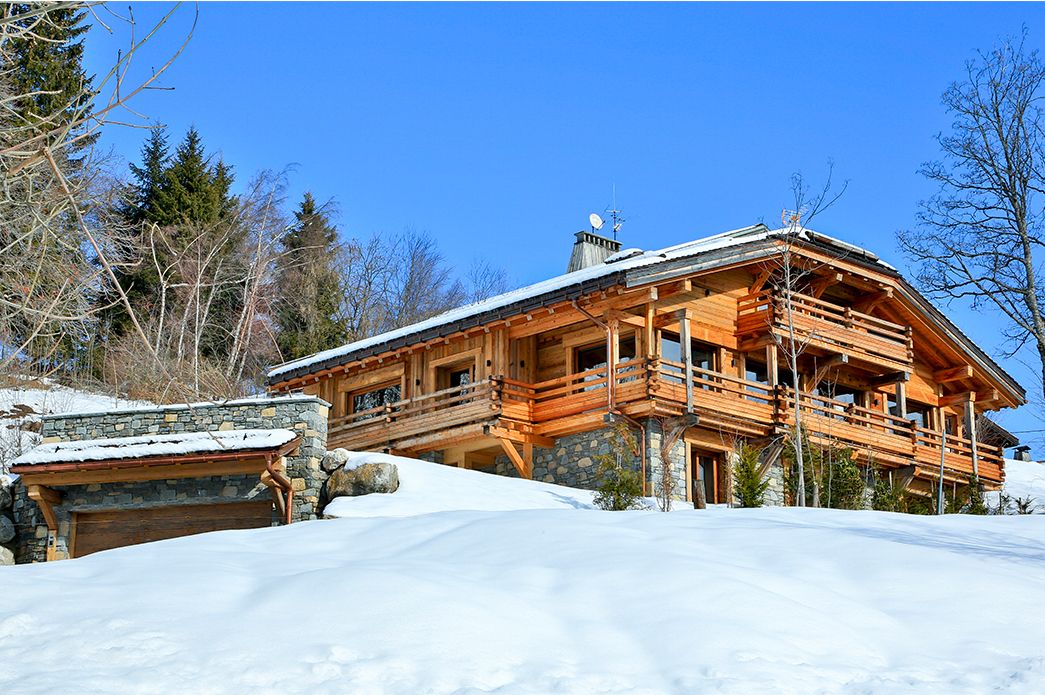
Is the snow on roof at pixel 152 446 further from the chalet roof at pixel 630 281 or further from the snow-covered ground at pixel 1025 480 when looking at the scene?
the snow-covered ground at pixel 1025 480

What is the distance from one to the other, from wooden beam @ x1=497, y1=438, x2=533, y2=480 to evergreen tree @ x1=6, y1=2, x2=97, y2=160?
9.44 m

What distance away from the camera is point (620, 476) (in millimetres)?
17578

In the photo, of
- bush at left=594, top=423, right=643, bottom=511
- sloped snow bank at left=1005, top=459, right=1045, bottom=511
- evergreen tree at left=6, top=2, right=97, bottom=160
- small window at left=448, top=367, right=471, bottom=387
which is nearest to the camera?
evergreen tree at left=6, top=2, right=97, bottom=160

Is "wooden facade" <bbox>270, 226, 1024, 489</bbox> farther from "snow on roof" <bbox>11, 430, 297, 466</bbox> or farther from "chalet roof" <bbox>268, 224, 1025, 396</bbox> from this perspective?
"snow on roof" <bbox>11, 430, 297, 466</bbox>

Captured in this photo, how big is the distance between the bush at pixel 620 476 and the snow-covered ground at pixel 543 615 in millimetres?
6630

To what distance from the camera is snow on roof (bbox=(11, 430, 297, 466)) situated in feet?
57.2

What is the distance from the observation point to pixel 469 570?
8828mm

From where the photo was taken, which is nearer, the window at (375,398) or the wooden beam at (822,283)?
the wooden beam at (822,283)

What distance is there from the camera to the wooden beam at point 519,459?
21.8m

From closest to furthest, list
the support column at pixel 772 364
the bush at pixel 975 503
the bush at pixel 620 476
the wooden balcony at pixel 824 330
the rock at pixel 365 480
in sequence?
the bush at pixel 620 476 < the rock at pixel 365 480 < the bush at pixel 975 503 < the support column at pixel 772 364 < the wooden balcony at pixel 824 330

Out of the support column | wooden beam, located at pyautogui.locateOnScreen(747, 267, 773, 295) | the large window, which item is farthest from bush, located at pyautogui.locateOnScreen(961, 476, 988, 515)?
wooden beam, located at pyautogui.locateOnScreen(747, 267, 773, 295)

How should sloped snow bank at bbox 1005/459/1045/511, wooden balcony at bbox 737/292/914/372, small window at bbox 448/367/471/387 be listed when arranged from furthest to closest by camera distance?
1. sloped snow bank at bbox 1005/459/1045/511
2. small window at bbox 448/367/471/387
3. wooden balcony at bbox 737/292/914/372

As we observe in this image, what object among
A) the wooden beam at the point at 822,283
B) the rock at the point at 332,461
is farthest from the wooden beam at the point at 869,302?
the rock at the point at 332,461

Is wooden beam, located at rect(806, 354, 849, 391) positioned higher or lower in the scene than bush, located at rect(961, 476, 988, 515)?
higher
